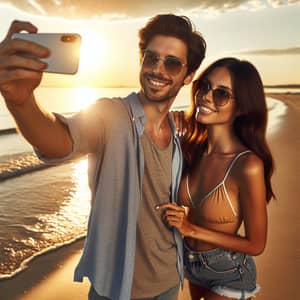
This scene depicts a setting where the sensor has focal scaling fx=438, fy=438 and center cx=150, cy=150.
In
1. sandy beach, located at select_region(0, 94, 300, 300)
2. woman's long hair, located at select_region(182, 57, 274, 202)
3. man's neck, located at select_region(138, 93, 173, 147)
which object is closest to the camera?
man's neck, located at select_region(138, 93, 173, 147)

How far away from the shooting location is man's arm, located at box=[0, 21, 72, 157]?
134 cm

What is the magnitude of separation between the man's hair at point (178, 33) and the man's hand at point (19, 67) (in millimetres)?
1294

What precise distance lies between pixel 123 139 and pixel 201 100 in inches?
36.5

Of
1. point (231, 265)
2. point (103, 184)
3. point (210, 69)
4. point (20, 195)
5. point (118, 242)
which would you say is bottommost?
point (20, 195)

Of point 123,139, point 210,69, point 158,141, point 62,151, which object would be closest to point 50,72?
point 62,151

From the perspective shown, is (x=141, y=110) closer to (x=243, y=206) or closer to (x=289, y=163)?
(x=243, y=206)

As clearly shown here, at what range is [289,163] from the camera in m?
10.9

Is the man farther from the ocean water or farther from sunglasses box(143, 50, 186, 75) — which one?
the ocean water

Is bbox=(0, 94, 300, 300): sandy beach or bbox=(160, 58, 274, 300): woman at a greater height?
bbox=(160, 58, 274, 300): woman

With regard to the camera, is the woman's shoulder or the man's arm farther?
the woman's shoulder

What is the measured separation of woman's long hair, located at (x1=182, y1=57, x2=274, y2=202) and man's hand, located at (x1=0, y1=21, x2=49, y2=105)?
4.95 ft

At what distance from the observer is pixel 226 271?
98.7 inches

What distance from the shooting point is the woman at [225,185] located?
2.39 metres

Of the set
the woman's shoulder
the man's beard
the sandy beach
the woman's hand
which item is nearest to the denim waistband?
the woman's hand
